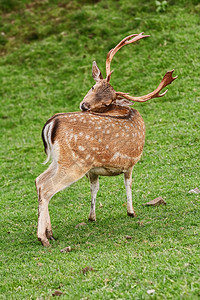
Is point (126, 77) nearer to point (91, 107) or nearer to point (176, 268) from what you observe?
point (91, 107)

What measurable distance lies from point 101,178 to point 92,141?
3.80 m

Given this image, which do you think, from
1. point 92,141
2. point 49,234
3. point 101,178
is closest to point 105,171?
point 92,141

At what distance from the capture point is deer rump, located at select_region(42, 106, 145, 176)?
6520 millimetres

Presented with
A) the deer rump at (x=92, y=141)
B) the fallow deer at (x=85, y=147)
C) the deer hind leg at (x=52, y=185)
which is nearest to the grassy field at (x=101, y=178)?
the deer hind leg at (x=52, y=185)

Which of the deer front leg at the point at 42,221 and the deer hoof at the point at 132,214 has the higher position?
the deer front leg at the point at 42,221

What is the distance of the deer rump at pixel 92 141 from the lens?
652 centimetres

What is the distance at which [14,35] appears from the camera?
1827 centimetres

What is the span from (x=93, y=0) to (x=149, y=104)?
7096mm

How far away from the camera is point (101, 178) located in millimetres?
10359

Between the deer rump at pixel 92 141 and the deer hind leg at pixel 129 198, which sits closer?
the deer rump at pixel 92 141

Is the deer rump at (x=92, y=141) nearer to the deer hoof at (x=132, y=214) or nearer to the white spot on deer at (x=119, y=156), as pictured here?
the white spot on deer at (x=119, y=156)

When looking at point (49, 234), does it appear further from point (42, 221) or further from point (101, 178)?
point (101, 178)

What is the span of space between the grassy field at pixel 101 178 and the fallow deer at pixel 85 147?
710 millimetres

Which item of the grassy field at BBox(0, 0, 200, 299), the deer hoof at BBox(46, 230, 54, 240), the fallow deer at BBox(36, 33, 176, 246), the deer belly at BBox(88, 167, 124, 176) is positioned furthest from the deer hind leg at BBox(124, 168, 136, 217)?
the deer hoof at BBox(46, 230, 54, 240)
